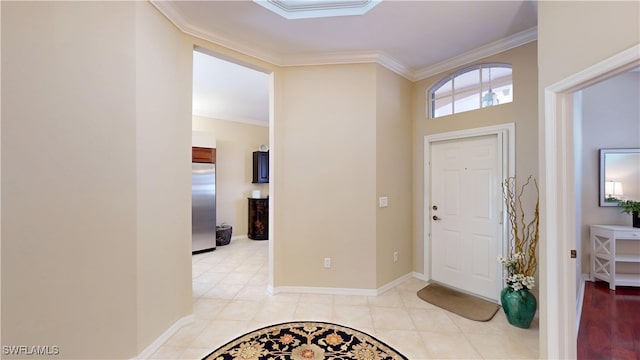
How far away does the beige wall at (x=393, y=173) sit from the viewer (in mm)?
3084

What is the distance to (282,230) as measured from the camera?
3109 millimetres

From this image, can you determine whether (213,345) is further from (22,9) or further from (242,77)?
(242,77)

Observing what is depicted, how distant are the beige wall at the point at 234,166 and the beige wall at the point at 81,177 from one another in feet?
12.7

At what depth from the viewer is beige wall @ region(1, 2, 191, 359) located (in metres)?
1.59

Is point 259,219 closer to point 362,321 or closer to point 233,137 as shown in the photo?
point 233,137

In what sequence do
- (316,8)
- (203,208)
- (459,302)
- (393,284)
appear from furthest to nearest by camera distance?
(203,208), (393,284), (459,302), (316,8)

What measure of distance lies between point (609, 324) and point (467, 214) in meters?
1.55

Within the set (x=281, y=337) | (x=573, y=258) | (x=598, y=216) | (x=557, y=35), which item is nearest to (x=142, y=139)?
(x=281, y=337)

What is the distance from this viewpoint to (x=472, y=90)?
3117 mm

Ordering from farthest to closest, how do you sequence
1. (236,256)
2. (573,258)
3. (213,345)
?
A: (236,256), (213,345), (573,258)

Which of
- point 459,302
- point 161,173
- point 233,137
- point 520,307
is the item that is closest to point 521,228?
point 520,307

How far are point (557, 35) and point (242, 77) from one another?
11.5 ft

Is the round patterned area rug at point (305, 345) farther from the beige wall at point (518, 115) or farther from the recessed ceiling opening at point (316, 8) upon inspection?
the recessed ceiling opening at point (316, 8)

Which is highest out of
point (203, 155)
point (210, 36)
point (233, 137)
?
point (210, 36)
